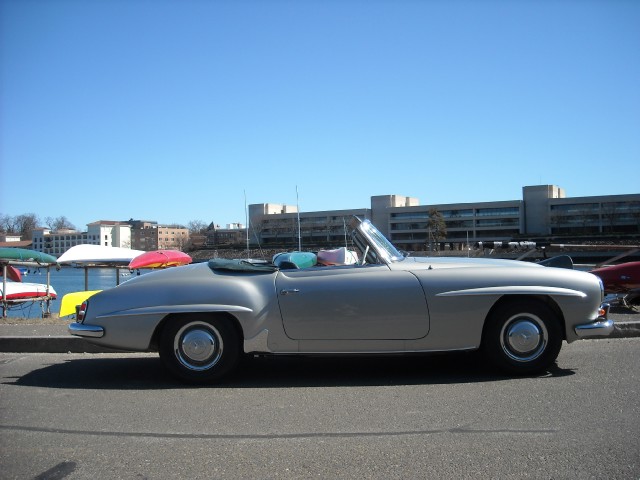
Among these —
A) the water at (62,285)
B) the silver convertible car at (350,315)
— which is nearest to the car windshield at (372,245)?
the silver convertible car at (350,315)

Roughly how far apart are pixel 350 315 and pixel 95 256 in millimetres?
17952

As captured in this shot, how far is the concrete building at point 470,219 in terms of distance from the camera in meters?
28.2

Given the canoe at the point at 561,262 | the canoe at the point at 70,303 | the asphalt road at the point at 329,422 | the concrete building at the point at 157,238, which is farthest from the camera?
the concrete building at the point at 157,238

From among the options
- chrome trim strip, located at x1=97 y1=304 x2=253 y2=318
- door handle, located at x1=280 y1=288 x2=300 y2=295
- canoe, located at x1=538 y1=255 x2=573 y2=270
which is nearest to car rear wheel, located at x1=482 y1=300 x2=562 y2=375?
canoe, located at x1=538 y1=255 x2=573 y2=270

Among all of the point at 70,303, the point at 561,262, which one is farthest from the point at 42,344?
the point at 70,303

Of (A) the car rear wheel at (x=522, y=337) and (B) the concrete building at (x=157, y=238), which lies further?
(B) the concrete building at (x=157, y=238)

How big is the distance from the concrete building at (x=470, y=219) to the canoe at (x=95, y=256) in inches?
191

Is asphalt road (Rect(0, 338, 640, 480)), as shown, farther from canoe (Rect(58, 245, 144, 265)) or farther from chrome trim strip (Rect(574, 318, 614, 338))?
canoe (Rect(58, 245, 144, 265))

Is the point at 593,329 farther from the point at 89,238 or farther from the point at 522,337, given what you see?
the point at 89,238

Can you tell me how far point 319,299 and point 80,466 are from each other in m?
2.29

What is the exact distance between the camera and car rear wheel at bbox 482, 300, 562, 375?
5.12 m

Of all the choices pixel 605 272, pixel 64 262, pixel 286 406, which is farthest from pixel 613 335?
pixel 64 262

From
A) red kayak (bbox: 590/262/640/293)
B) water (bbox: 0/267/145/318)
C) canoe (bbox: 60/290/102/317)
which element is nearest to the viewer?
red kayak (bbox: 590/262/640/293)

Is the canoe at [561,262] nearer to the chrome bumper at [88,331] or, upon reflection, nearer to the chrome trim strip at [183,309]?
the chrome trim strip at [183,309]
